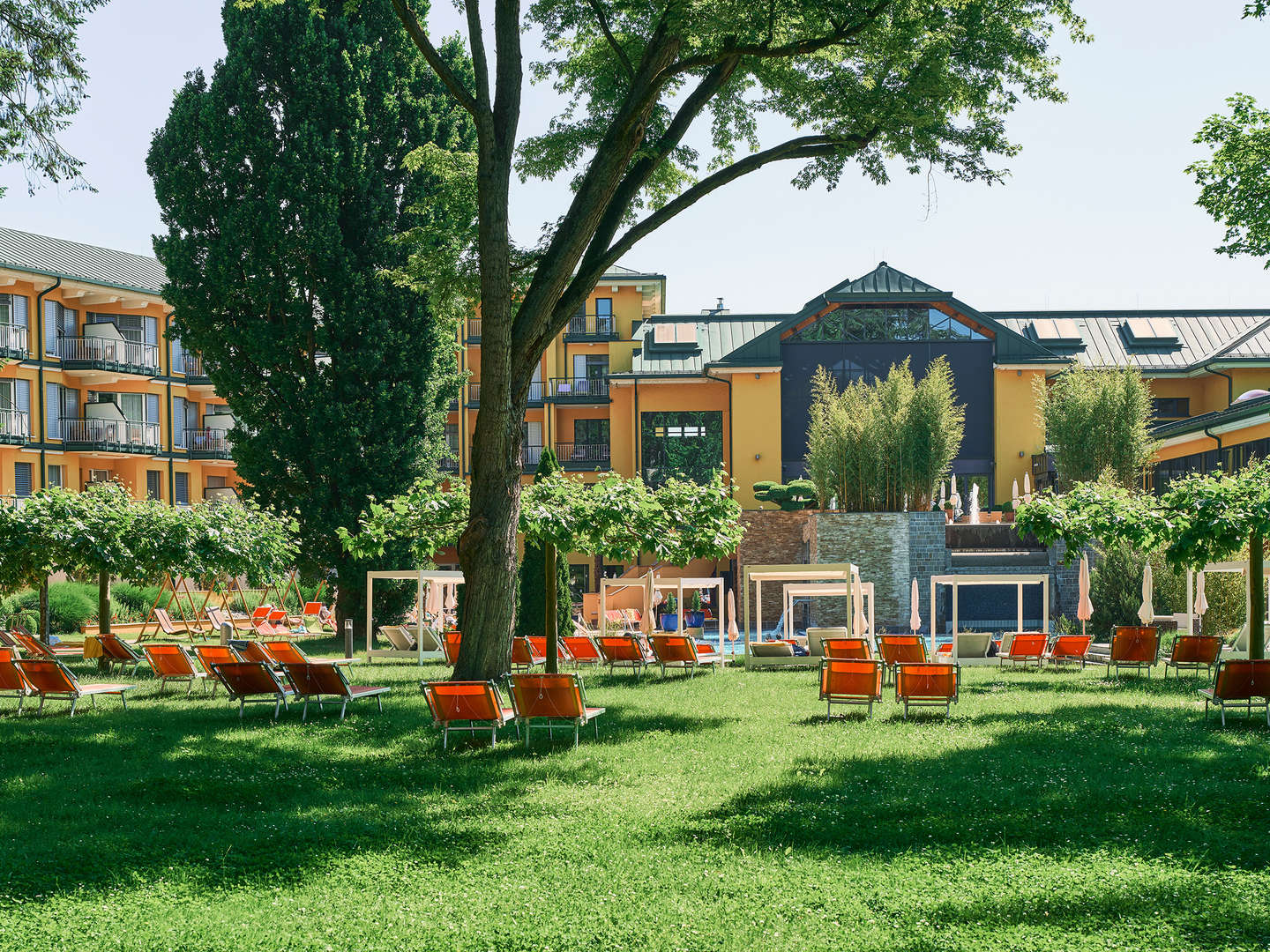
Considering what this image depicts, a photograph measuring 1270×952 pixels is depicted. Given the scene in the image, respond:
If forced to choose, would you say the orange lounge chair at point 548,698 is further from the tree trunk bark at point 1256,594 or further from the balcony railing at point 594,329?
the balcony railing at point 594,329

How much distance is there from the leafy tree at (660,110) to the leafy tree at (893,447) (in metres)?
13.6

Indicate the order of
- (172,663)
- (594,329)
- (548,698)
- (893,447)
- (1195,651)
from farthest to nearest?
1. (594,329)
2. (893,447)
3. (1195,651)
4. (172,663)
5. (548,698)

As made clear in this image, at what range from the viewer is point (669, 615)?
108ft

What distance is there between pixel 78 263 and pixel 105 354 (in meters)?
3.72

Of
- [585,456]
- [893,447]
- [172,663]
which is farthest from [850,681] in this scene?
[585,456]

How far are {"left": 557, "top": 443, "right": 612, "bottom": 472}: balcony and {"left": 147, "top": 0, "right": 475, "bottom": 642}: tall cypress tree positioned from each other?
18.0m

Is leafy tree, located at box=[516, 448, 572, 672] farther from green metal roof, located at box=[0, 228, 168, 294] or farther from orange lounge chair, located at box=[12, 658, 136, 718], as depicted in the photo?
green metal roof, located at box=[0, 228, 168, 294]

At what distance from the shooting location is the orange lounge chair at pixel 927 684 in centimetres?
1339

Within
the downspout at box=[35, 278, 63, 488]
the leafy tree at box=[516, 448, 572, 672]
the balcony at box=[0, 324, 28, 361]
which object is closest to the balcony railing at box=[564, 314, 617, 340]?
the downspout at box=[35, 278, 63, 488]

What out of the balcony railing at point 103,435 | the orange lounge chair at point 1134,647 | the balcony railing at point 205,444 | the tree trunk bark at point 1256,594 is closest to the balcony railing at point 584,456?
the balcony railing at point 205,444

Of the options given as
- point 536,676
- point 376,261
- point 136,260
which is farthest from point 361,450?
point 136,260

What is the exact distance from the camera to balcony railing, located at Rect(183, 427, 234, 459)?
45.4 meters

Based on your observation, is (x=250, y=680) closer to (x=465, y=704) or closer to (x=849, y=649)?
(x=465, y=704)

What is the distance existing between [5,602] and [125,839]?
2354 cm
